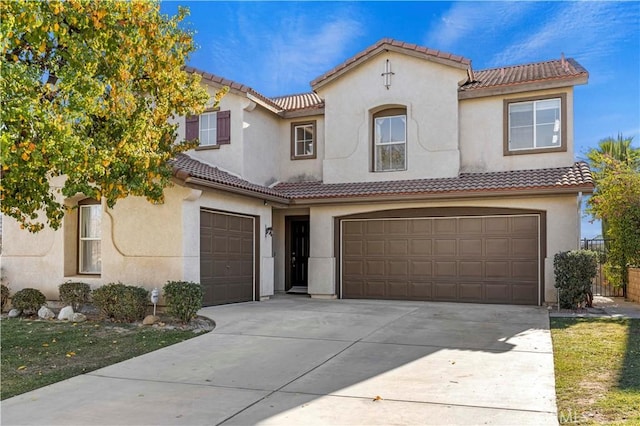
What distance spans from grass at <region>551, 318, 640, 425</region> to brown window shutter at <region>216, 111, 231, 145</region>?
35.6 ft

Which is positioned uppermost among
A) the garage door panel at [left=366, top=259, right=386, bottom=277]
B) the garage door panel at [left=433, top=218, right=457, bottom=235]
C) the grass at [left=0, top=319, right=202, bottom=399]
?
the garage door panel at [left=433, top=218, right=457, bottom=235]

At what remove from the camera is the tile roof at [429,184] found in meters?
13.7

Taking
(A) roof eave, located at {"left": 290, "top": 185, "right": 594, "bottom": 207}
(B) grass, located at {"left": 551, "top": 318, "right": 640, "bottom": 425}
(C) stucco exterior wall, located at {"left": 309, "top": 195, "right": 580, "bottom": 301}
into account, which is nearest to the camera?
(B) grass, located at {"left": 551, "top": 318, "right": 640, "bottom": 425}

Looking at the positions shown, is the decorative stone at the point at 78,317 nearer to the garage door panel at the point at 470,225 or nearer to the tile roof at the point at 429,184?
the tile roof at the point at 429,184

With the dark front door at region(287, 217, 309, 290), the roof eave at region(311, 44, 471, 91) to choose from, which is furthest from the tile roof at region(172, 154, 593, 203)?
the roof eave at region(311, 44, 471, 91)

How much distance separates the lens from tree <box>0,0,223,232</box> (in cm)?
751

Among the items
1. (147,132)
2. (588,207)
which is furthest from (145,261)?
(588,207)

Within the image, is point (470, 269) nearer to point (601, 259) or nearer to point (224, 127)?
point (601, 259)

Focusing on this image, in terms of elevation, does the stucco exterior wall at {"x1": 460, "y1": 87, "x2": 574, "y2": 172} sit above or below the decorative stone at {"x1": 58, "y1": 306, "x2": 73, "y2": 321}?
above

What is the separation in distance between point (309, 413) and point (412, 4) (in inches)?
783

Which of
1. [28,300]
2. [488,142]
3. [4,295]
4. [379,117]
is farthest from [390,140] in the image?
[4,295]

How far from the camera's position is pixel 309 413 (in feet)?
18.6

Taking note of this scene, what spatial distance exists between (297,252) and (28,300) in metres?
8.48

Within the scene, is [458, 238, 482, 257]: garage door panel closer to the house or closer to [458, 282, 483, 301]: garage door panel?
the house
